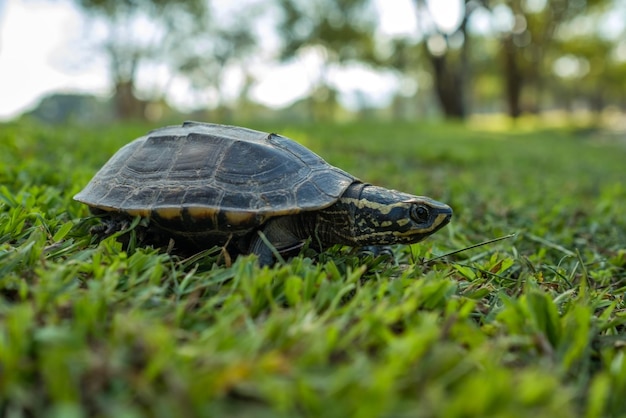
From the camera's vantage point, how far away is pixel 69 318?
4.91 feet

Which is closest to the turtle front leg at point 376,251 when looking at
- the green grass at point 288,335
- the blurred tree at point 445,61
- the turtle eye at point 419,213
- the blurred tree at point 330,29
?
the green grass at point 288,335

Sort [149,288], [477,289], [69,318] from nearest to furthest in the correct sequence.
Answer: [69,318], [149,288], [477,289]

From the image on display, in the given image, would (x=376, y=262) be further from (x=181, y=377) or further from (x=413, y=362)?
(x=181, y=377)

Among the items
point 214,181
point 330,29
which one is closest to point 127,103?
point 330,29

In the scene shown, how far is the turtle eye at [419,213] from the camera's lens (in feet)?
7.67

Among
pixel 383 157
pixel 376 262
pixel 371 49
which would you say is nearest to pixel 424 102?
pixel 371 49

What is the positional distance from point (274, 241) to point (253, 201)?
0.72 ft

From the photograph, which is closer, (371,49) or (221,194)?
(221,194)

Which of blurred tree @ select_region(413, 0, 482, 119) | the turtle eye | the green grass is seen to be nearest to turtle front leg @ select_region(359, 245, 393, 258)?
the green grass

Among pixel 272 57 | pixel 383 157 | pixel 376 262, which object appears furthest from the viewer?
pixel 272 57

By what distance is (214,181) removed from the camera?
235cm

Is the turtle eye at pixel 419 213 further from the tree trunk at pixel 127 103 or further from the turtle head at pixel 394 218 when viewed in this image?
the tree trunk at pixel 127 103

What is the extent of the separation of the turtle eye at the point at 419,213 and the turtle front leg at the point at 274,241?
55 centimetres

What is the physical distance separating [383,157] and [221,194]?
5914 mm
